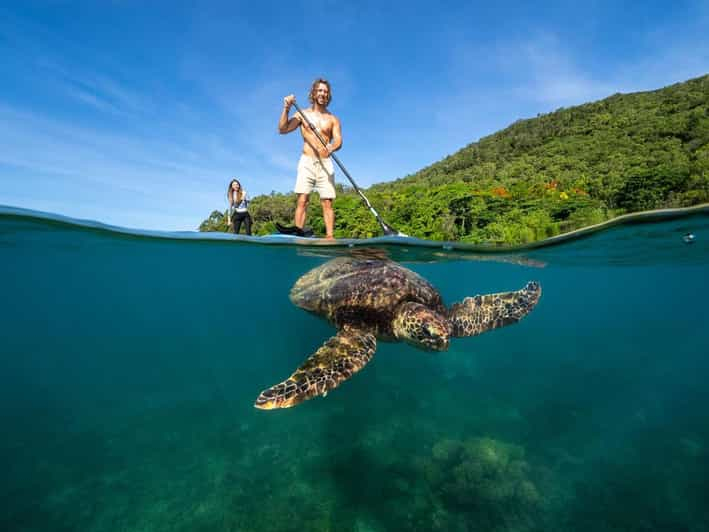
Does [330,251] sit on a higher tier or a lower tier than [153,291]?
higher

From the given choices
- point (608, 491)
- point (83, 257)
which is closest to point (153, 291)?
point (83, 257)

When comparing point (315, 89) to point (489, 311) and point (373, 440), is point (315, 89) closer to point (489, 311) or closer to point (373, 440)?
point (489, 311)

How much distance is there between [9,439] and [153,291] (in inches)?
1301

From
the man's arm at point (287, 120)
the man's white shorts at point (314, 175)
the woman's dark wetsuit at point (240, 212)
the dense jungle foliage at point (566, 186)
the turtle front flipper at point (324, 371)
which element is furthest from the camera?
the dense jungle foliage at point (566, 186)

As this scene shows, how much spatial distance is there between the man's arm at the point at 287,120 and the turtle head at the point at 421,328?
159 inches

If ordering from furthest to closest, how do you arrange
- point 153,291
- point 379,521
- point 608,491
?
point 153,291 < point 608,491 < point 379,521

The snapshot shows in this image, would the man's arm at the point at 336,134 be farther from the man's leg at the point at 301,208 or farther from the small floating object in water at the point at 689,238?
the small floating object in water at the point at 689,238

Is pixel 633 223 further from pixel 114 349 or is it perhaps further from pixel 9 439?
pixel 114 349

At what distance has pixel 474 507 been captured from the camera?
646cm

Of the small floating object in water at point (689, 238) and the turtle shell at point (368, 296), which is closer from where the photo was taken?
the turtle shell at point (368, 296)

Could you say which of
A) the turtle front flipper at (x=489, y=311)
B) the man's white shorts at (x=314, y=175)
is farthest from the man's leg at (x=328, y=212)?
the turtle front flipper at (x=489, y=311)

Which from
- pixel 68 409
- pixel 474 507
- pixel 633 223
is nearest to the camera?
pixel 474 507

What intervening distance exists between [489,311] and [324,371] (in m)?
3.79

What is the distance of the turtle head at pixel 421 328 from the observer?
4742 mm
